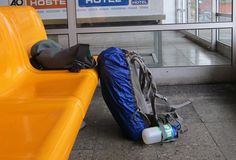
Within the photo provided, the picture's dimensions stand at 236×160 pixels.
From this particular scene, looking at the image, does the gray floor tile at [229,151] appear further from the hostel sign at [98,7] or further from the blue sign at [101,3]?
the blue sign at [101,3]

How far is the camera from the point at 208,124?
2.88 m

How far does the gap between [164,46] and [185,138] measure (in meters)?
2.07

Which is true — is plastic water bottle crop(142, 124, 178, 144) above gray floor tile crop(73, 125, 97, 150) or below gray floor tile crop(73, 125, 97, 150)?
above

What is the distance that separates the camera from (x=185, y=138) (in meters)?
2.64

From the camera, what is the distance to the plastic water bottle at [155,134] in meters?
2.54

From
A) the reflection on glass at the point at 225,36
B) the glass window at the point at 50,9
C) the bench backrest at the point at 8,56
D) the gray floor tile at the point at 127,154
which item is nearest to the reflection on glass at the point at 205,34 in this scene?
the reflection on glass at the point at 225,36

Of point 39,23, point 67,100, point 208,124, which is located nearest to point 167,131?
point 208,124

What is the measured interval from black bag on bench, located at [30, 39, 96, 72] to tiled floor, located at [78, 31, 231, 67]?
144 centimetres

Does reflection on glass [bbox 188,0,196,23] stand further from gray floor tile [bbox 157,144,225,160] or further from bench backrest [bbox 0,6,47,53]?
gray floor tile [bbox 157,144,225,160]

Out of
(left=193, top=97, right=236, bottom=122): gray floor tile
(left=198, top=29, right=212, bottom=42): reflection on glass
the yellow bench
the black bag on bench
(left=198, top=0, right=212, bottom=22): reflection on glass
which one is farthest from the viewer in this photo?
(left=198, top=29, right=212, bottom=42): reflection on glass

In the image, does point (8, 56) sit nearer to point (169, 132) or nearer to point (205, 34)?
point (169, 132)

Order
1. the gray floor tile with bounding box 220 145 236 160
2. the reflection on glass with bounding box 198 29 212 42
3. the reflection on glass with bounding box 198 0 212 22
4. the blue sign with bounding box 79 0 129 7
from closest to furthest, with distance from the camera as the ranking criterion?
the gray floor tile with bounding box 220 145 236 160, the blue sign with bounding box 79 0 129 7, the reflection on glass with bounding box 198 0 212 22, the reflection on glass with bounding box 198 29 212 42

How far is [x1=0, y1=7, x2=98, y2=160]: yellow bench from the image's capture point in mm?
1243

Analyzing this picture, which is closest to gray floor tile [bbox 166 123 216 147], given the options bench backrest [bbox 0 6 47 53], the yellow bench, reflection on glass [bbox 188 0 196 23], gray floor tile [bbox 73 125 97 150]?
gray floor tile [bbox 73 125 97 150]
